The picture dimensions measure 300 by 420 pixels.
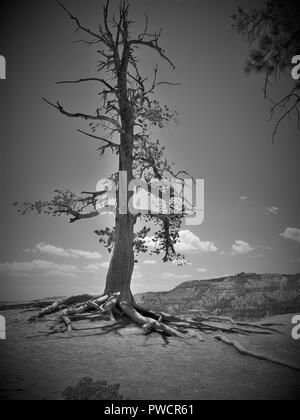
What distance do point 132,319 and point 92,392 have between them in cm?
548

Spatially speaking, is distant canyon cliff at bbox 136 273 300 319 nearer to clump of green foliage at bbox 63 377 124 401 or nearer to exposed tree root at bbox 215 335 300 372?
exposed tree root at bbox 215 335 300 372

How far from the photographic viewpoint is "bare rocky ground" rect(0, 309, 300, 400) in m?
6.30

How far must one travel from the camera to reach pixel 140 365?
759 cm

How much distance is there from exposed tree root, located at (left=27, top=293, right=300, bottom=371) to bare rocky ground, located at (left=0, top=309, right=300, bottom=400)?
0.40 metres

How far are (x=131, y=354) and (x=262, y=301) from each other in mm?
15082

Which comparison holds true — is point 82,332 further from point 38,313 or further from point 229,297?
point 229,297

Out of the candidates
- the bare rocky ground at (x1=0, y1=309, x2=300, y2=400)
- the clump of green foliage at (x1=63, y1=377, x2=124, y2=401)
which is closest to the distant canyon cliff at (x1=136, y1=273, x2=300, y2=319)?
the bare rocky ground at (x1=0, y1=309, x2=300, y2=400)

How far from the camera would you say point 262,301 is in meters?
21.0

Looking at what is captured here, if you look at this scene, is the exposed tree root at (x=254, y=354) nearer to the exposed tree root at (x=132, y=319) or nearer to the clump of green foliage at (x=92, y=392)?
the exposed tree root at (x=132, y=319)

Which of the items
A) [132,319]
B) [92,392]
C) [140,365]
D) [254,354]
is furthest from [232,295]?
[92,392]

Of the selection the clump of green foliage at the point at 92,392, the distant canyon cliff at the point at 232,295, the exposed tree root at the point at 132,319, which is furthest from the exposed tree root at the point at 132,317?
the distant canyon cliff at the point at 232,295

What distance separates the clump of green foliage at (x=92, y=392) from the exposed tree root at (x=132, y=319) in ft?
12.6

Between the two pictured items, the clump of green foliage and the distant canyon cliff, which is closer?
the clump of green foliage

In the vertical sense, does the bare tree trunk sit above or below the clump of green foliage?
above
